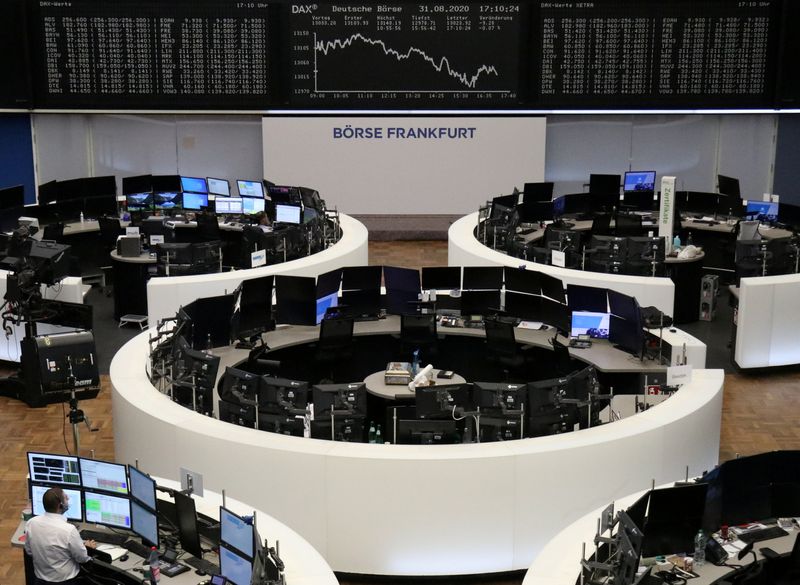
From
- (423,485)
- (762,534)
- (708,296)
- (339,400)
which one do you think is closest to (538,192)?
(708,296)

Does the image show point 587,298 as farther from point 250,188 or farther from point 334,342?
point 250,188

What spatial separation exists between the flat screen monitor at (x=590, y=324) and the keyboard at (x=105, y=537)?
496 cm

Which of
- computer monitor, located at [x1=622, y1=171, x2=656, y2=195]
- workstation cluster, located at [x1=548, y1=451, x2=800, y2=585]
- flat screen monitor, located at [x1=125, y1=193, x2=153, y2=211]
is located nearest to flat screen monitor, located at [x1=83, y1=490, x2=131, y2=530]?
workstation cluster, located at [x1=548, y1=451, x2=800, y2=585]

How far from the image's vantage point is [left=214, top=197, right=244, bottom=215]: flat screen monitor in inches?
602

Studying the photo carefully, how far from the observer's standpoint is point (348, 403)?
796 cm

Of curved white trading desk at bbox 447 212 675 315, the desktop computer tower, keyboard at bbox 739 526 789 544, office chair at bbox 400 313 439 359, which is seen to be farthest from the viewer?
the desktop computer tower

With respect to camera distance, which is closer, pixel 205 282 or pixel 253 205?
pixel 205 282

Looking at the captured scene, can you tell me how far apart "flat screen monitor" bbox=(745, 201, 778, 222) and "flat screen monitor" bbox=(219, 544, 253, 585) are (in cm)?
1067

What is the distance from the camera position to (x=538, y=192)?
15383mm

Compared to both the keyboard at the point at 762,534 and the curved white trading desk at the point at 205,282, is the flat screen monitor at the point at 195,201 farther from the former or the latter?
the keyboard at the point at 762,534

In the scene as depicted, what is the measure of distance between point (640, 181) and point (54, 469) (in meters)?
11.2

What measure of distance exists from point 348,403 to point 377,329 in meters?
2.86

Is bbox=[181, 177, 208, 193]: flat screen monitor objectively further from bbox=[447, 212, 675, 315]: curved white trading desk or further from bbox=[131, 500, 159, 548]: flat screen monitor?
bbox=[131, 500, 159, 548]: flat screen monitor

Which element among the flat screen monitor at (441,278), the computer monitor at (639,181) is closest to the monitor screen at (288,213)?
the flat screen monitor at (441,278)
